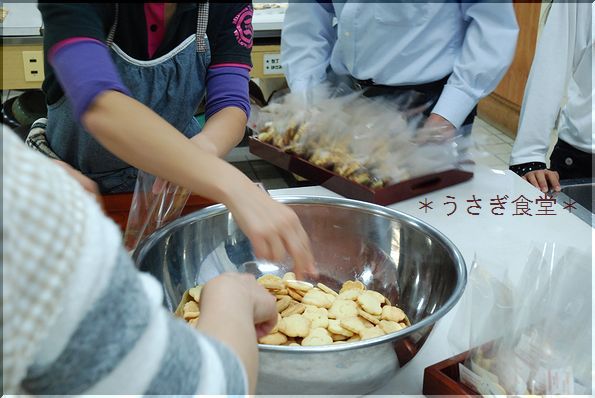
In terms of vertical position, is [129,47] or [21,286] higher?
[21,286]

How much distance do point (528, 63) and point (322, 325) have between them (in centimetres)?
380

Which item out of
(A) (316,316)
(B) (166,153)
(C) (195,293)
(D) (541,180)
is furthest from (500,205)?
(B) (166,153)

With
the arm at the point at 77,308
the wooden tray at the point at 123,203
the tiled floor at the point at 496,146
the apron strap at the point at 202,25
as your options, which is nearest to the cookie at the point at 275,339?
the arm at the point at 77,308

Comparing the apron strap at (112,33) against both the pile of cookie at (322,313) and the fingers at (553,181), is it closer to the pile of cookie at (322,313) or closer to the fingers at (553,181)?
the pile of cookie at (322,313)

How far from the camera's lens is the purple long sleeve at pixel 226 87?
1248 mm

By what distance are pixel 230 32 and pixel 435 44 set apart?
0.83m

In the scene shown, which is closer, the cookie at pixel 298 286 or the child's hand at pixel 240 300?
the child's hand at pixel 240 300

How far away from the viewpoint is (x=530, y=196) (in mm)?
1552

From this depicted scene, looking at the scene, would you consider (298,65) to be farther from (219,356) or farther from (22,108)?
(22,108)

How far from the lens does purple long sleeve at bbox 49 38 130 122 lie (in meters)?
0.85

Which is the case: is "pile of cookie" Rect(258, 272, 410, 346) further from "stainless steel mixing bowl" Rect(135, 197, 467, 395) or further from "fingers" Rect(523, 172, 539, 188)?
"fingers" Rect(523, 172, 539, 188)

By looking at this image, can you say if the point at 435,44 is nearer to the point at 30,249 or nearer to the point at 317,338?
the point at 317,338

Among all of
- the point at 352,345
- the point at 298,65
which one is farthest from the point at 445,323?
the point at 298,65

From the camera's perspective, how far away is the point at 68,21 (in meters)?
0.86
